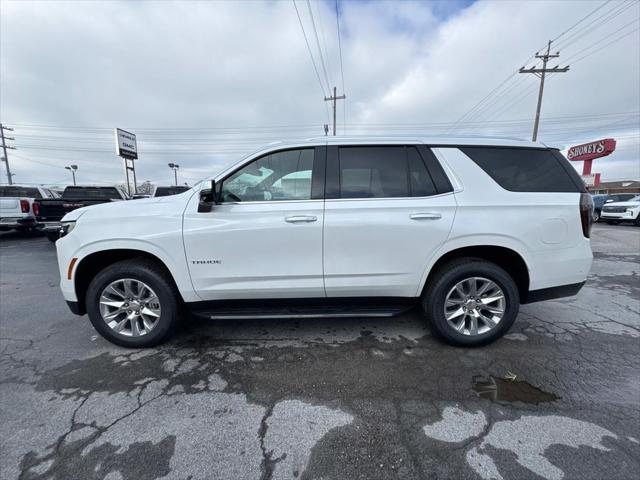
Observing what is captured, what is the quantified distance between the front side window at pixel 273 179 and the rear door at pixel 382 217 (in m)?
0.25

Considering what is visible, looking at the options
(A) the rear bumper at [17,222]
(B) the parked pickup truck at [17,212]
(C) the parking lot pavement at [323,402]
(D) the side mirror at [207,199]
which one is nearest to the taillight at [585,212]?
(C) the parking lot pavement at [323,402]

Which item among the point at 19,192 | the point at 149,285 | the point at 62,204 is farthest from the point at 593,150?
the point at 19,192

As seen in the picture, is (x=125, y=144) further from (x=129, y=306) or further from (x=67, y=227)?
(x=129, y=306)

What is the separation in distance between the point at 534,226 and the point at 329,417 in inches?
97.9

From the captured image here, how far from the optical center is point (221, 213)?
2.69 meters

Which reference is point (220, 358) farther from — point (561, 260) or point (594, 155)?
point (594, 155)

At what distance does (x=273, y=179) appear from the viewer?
283 centimetres

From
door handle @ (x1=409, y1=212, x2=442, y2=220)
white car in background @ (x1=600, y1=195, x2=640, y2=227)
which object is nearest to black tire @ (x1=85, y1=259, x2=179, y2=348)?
door handle @ (x1=409, y1=212, x2=442, y2=220)

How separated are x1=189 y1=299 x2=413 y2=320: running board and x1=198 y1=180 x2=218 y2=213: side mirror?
3.13 feet

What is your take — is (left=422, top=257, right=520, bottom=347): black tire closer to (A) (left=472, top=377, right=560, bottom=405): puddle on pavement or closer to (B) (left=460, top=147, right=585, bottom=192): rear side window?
(A) (left=472, top=377, right=560, bottom=405): puddle on pavement

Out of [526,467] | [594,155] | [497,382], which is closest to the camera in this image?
[526,467]

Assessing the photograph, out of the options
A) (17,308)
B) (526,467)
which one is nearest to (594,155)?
(526,467)

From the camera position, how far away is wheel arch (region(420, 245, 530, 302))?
9.21ft

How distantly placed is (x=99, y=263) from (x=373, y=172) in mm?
2946
